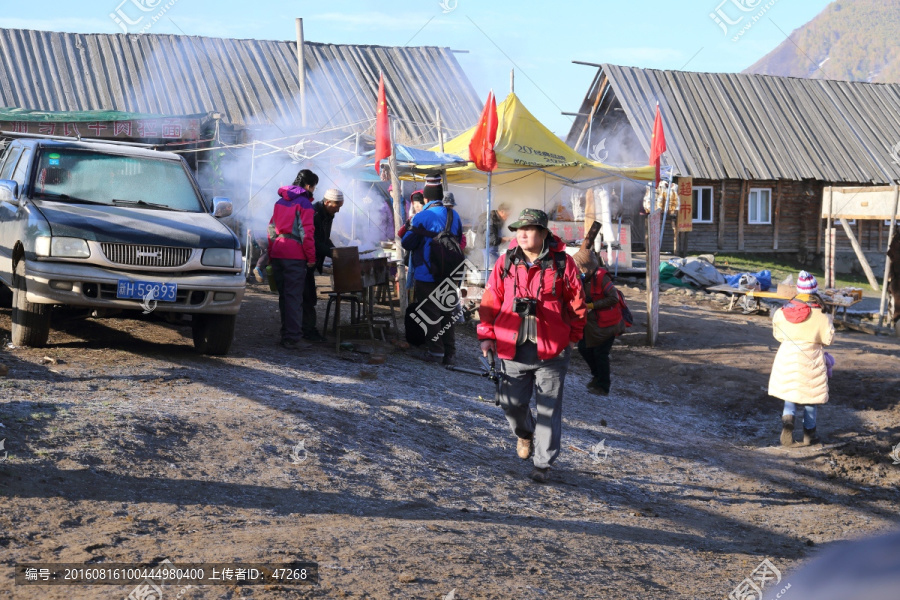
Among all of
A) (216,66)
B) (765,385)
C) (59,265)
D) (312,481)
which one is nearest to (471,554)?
(312,481)

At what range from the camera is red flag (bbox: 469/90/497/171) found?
12250 mm

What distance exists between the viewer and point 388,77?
27188 mm

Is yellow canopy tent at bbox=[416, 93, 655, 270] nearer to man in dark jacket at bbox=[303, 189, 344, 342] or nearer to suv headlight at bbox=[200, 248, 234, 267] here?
man in dark jacket at bbox=[303, 189, 344, 342]

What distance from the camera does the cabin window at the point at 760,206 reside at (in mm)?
28656

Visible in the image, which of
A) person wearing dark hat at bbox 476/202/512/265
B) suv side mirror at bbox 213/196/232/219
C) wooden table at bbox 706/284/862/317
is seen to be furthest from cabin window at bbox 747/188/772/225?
suv side mirror at bbox 213/196/232/219

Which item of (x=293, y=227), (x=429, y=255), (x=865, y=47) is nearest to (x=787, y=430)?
(x=429, y=255)

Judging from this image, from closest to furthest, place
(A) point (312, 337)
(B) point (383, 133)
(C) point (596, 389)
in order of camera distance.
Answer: (C) point (596, 389) → (A) point (312, 337) → (B) point (383, 133)

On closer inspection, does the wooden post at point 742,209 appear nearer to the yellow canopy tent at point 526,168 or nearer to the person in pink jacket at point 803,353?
the yellow canopy tent at point 526,168

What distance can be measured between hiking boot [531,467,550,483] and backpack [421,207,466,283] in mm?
3878

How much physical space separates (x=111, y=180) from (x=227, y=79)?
1781 cm

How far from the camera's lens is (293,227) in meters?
9.42

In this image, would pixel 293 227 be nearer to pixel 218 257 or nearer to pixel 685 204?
pixel 218 257

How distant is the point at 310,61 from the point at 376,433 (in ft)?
72.7

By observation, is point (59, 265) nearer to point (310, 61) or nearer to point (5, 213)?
point (5, 213)
